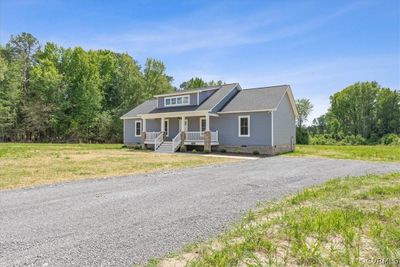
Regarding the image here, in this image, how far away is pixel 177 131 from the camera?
2284 centimetres

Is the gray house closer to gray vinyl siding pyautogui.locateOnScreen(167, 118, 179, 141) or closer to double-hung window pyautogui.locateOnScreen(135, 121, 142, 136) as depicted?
gray vinyl siding pyautogui.locateOnScreen(167, 118, 179, 141)

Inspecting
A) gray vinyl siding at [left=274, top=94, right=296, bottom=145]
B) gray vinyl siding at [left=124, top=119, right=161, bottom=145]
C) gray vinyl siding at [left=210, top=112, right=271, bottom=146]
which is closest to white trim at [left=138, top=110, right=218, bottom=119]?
gray vinyl siding at [left=210, top=112, right=271, bottom=146]

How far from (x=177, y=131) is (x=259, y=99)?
741 cm

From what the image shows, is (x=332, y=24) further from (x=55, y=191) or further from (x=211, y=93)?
(x=55, y=191)

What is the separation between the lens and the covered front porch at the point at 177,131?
1967 centimetres

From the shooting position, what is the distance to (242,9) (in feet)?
37.9

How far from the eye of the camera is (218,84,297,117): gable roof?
713 inches

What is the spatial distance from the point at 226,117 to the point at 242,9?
9.10m

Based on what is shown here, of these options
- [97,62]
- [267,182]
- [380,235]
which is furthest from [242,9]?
[97,62]

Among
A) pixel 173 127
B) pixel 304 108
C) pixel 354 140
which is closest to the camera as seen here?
pixel 173 127

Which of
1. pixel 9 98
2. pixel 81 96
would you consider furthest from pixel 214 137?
pixel 9 98

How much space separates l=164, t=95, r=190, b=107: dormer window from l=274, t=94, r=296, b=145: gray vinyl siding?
746 cm

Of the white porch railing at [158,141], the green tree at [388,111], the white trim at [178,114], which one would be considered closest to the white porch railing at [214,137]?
the white trim at [178,114]

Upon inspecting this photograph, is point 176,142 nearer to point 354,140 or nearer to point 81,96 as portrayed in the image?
point 81,96
